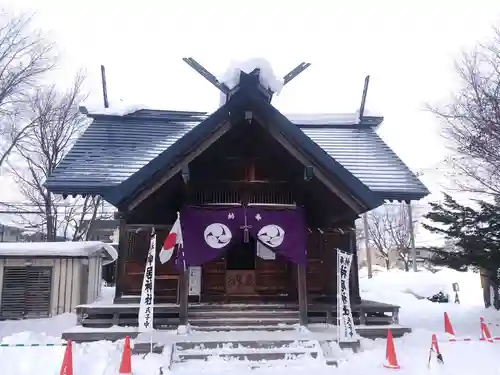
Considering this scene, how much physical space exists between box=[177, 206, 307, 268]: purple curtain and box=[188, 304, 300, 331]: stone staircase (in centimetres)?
157

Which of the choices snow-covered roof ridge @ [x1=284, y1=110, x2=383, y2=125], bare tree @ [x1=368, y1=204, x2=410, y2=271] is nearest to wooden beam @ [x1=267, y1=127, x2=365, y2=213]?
snow-covered roof ridge @ [x1=284, y1=110, x2=383, y2=125]

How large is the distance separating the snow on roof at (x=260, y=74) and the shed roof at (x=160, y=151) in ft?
7.17

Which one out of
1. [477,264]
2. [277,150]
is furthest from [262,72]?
[477,264]

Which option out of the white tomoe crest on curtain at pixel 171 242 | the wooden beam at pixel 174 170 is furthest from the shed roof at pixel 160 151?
the white tomoe crest on curtain at pixel 171 242

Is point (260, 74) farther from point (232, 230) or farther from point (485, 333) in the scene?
point (485, 333)

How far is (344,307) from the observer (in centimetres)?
888

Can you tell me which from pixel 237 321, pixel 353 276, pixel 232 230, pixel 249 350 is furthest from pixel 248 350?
pixel 353 276

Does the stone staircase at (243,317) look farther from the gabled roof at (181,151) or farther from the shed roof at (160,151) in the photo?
the shed roof at (160,151)

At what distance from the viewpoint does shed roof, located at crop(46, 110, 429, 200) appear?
11.6 meters

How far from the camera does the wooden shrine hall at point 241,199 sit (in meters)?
9.19

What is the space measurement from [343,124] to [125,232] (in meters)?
8.99

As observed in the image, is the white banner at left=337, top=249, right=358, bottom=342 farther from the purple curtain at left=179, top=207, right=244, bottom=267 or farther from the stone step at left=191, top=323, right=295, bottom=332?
the purple curtain at left=179, top=207, right=244, bottom=267

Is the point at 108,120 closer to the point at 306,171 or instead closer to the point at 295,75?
the point at 295,75

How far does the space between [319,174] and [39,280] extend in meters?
11.7
